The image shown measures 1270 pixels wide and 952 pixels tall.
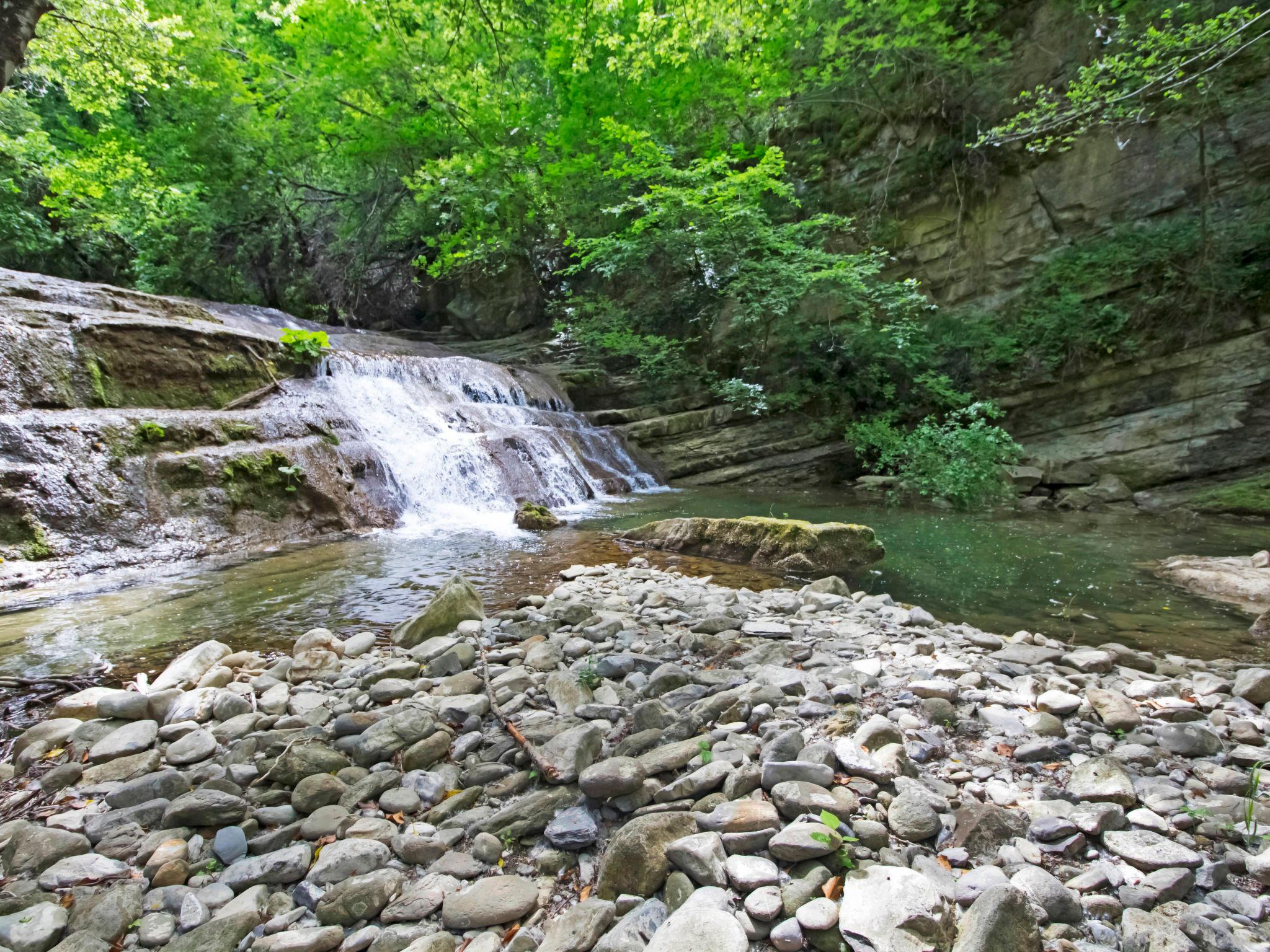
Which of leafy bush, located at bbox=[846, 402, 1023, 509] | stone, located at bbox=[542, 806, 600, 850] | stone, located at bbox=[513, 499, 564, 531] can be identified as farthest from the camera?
leafy bush, located at bbox=[846, 402, 1023, 509]

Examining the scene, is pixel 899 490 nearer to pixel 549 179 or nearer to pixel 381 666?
pixel 381 666

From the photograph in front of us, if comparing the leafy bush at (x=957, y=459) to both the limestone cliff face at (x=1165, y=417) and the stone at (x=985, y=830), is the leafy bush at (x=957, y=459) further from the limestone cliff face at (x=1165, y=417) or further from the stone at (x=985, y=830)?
the stone at (x=985, y=830)

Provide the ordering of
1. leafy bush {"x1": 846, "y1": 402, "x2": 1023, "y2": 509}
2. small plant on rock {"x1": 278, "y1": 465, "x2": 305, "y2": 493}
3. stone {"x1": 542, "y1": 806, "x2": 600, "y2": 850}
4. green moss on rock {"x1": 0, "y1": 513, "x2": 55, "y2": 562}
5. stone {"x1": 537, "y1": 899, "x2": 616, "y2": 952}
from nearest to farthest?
stone {"x1": 537, "y1": 899, "x2": 616, "y2": 952} → stone {"x1": 542, "y1": 806, "x2": 600, "y2": 850} → green moss on rock {"x1": 0, "y1": 513, "x2": 55, "y2": 562} → small plant on rock {"x1": 278, "y1": 465, "x2": 305, "y2": 493} → leafy bush {"x1": 846, "y1": 402, "x2": 1023, "y2": 509}

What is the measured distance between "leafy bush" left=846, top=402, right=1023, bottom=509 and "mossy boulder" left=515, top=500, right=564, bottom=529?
545cm

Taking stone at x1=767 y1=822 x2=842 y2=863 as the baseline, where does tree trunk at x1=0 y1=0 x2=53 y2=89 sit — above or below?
above

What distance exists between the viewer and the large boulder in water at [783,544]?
16.5ft

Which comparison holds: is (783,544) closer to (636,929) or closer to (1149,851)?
(1149,851)

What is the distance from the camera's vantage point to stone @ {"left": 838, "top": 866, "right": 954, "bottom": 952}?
115 cm

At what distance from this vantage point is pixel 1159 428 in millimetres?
9148

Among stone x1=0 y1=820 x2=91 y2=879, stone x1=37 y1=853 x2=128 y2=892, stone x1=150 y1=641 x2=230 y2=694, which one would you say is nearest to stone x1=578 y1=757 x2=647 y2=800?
stone x1=37 y1=853 x2=128 y2=892

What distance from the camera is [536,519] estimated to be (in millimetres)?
7047

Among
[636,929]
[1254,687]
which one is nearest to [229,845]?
[636,929]

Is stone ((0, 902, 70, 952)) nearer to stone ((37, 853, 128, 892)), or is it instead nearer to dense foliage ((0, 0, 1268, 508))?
stone ((37, 853, 128, 892))

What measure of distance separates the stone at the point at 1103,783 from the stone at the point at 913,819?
491 millimetres
